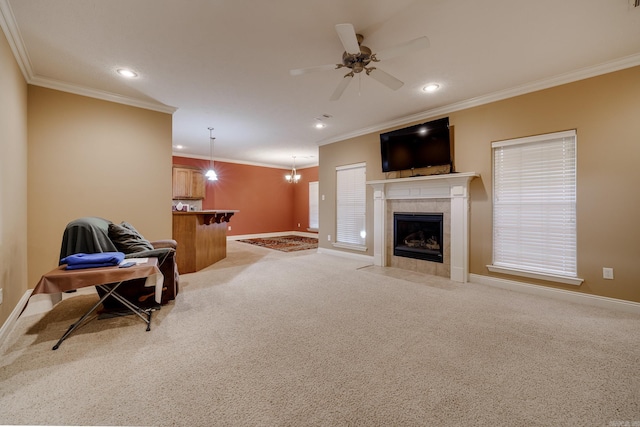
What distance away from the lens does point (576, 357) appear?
1948 mm

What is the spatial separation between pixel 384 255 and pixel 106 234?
4.13m

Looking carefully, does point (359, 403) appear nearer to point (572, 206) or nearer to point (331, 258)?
point (572, 206)

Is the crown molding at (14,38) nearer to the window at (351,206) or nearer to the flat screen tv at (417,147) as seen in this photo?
the flat screen tv at (417,147)

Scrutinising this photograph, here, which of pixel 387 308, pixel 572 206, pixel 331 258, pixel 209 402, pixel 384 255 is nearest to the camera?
pixel 209 402

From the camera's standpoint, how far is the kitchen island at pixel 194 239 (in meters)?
4.34

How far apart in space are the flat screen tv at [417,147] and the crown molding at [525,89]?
25cm

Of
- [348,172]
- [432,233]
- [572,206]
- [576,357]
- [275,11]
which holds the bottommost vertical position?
[576,357]

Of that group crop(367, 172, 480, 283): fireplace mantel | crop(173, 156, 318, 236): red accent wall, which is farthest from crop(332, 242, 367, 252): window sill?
crop(173, 156, 318, 236): red accent wall

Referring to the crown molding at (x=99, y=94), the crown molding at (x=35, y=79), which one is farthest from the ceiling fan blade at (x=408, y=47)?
the crown molding at (x=99, y=94)

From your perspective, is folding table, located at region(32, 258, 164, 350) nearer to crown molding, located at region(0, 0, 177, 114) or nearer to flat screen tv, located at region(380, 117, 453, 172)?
crown molding, located at region(0, 0, 177, 114)

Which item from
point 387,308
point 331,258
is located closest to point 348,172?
point 331,258

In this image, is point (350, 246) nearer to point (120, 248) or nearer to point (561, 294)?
point (561, 294)

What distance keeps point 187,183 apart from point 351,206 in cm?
486

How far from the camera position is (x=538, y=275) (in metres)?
3.38
